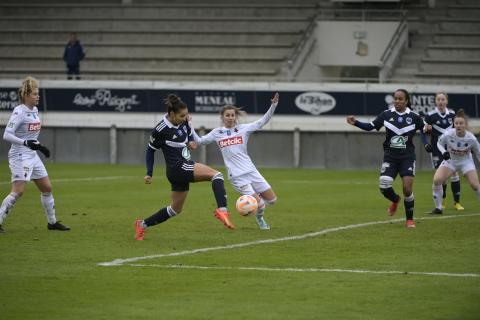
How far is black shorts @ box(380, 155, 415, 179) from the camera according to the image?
16.9 m

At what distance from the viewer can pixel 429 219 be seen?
18.4m

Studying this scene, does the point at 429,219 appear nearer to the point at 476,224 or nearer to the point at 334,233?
the point at 476,224

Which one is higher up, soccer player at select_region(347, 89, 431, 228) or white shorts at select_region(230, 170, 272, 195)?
soccer player at select_region(347, 89, 431, 228)

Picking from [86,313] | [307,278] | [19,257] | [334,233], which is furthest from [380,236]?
[86,313]

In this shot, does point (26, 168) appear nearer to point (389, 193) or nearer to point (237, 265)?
point (237, 265)

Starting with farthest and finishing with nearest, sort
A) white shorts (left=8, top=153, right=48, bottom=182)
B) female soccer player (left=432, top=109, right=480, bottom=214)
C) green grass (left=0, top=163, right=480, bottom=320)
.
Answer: female soccer player (left=432, top=109, right=480, bottom=214)
white shorts (left=8, top=153, right=48, bottom=182)
green grass (left=0, top=163, right=480, bottom=320)

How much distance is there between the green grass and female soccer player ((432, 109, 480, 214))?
0.73 metres

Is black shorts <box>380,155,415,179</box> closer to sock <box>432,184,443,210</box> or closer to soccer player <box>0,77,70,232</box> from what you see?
sock <box>432,184,443,210</box>

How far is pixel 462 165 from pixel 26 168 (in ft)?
25.1

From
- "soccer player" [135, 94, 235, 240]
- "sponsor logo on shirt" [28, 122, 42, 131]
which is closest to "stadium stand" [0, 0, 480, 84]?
"soccer player" [135, 94, 235, 240]

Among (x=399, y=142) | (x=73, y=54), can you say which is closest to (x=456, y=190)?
(x=399, y=142)

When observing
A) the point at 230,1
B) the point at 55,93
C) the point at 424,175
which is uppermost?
the point at 230,1

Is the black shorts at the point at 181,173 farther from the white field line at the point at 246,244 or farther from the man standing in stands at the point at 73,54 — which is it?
the man standing in stands at the point at 73,54

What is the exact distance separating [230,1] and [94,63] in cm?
626
